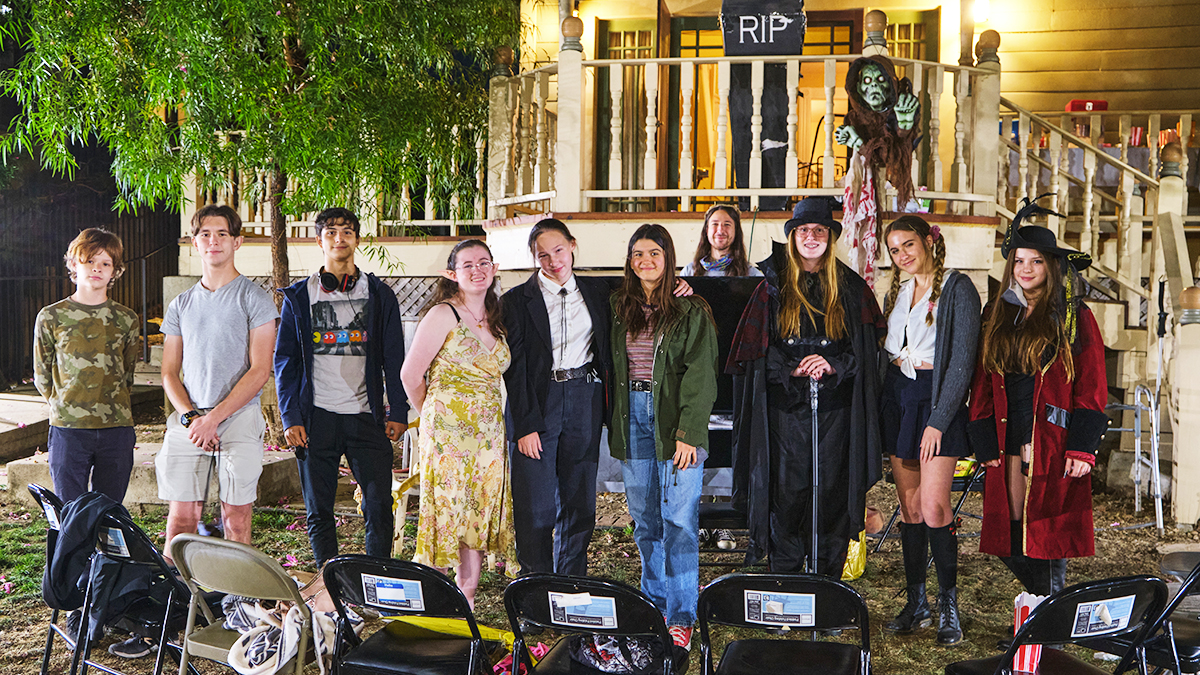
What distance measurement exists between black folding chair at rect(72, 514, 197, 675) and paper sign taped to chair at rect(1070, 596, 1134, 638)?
257 cm

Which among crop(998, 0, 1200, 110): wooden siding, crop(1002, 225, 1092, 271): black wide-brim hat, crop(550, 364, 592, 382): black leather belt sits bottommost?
crop(550, 364, 592, 382): black leather belt

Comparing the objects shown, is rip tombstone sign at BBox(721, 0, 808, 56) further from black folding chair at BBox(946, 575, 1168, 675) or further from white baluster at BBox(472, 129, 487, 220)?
black folding chair at BBox(946, 575, 1168, 675)

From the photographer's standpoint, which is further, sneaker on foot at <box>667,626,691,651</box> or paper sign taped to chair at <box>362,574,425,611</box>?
sneaker on foot at <box>667,626,691,651</box>

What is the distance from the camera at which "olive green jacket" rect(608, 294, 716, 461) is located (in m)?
3.39

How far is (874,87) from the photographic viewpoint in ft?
15.6

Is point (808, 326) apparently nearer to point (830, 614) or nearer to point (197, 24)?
point (830, 614)

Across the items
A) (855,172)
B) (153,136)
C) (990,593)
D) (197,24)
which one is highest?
(197,24)

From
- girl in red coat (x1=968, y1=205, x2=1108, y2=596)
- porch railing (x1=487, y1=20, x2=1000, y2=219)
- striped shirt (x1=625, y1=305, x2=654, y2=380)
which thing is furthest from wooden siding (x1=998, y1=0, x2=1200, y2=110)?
striped shirt (x1=625, y1=305, x2=654, y2=380)

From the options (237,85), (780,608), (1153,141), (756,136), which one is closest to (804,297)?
(780,608)

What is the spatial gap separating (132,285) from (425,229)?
16.8ft

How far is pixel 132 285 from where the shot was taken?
1141 centimetres

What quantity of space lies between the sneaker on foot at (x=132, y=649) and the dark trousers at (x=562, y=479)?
1.44 meters

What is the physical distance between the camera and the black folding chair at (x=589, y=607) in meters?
2.28

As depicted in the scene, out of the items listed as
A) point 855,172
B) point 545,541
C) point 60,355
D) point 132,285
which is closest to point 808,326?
point 545,541
